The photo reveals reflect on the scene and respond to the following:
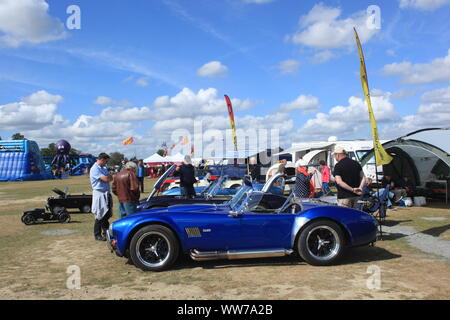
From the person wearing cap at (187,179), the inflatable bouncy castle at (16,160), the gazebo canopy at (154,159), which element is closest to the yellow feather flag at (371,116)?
the person wearing cap at (187,179)

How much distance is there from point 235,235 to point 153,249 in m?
1.19

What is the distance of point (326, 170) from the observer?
15125mm

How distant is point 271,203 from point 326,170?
30.2ft

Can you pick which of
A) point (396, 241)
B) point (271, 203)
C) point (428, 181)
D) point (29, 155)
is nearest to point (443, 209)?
point (428, 181)

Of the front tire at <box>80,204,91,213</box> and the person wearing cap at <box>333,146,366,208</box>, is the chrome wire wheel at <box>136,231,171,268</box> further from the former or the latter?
the front tire at <box>80,204,91,213</box>

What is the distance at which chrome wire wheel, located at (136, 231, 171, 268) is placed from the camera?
5605mm

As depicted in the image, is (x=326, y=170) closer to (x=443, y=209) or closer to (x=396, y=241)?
(x=443, y=209)

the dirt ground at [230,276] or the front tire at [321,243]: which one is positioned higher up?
the front tire at [321,243]

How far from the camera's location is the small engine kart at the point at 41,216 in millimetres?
10422

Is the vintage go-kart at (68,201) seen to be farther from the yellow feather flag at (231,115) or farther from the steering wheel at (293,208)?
the yellow feather flag at (231,115)

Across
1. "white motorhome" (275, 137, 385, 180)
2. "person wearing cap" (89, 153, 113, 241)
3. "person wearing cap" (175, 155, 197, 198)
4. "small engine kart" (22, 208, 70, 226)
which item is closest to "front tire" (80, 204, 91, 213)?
"small engine kart" (22, 208, 70, 226)
